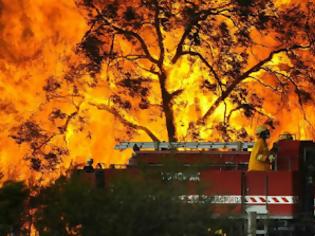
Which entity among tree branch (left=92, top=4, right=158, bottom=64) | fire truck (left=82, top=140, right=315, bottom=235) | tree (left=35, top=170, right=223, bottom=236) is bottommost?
tree (left=35, top=170, right=223, bottom=236)

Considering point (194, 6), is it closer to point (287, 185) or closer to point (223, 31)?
point (223, 31)

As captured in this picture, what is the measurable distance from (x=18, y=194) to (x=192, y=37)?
41.2 ft

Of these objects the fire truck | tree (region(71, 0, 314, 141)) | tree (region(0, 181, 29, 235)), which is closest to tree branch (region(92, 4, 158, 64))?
tree (region(71, 0, 314, 141))

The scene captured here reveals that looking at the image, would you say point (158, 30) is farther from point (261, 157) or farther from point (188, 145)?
point (261, 157)

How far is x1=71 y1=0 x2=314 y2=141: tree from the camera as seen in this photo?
93.5ft

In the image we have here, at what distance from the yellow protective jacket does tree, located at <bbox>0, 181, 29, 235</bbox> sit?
501cm

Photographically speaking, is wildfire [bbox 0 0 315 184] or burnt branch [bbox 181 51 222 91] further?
burnt branch [bbox 181 51 222 91]

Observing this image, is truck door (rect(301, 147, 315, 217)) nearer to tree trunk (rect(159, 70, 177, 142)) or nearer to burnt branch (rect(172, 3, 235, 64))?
tree trunk (rect(159, 70, 177, 142))

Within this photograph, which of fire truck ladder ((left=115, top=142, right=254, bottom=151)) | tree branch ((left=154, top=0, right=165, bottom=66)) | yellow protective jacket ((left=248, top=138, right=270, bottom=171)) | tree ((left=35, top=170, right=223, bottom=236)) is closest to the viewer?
tree ((left=35, top=170, right=223, bottom=236))

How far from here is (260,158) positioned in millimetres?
20391

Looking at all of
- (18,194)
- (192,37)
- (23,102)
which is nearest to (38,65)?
(23,102)

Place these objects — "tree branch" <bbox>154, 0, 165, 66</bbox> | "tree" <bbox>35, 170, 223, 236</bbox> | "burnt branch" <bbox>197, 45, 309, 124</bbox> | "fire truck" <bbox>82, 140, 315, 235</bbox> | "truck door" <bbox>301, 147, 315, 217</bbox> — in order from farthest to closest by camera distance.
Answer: "tree branch" <bbox>154, 0, 165, 66</bbox> < "burnt branch" <bbox>197, 45, 309, 124</bbox> < "truck door" <bbox>301, 147, 315, 217</bbox> < "fire truck" <bbox>82, 140, 315, 235</bbox> < "tree" <bbox>35, 170, 223, 236</bbox>

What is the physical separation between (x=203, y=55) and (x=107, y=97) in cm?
273

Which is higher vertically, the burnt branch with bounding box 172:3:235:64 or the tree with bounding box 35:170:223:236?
the burnt branch with bounding box 172:3:235:64
